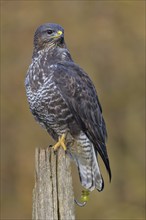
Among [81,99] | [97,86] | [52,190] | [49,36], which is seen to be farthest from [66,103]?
[97,86]

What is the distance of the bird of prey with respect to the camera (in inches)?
257

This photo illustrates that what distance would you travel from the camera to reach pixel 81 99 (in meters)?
6.66

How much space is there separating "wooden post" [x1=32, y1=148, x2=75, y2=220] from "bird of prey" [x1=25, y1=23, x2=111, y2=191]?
1.19 metres

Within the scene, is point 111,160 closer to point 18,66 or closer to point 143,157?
point 143,157

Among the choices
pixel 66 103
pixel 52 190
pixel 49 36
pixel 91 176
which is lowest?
pixel 52 190

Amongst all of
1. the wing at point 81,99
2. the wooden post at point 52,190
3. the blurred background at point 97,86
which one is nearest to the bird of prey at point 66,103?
the wing at point 81,99

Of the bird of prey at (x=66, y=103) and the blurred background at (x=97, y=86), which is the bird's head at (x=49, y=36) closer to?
the bird of prey at (x=66, y=103)

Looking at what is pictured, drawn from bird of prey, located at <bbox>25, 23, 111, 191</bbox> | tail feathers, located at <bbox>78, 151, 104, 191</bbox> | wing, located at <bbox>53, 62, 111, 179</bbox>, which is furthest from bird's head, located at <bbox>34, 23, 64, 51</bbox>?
tail feathers, located at <bbox>78, 151, 104, 191</bbox>

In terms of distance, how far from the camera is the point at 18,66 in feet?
40.0

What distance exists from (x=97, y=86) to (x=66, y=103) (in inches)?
210

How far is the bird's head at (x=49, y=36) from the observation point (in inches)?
268

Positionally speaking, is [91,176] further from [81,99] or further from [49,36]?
[49,36]

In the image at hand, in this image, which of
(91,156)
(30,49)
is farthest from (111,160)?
(91,156)

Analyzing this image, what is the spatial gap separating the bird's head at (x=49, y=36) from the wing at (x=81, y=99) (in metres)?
0.24
